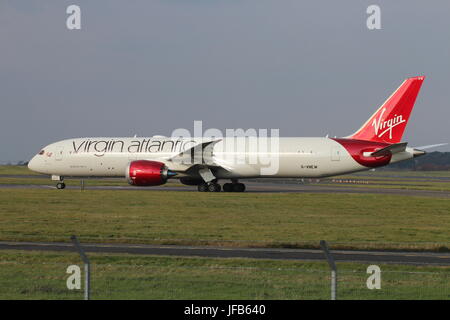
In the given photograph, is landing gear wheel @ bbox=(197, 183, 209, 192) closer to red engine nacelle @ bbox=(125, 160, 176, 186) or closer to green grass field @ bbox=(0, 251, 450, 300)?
red engine nacelle @ bbox=(125, 160, 176, 186)

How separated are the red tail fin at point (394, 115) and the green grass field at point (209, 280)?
31798 mm

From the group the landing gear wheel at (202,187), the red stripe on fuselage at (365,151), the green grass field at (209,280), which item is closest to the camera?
the green grass field at (209,280)

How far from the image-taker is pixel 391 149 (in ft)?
156

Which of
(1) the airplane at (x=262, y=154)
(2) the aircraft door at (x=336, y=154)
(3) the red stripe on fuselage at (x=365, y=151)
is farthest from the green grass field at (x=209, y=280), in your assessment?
(2) the aircraft door at (x=336, y=154)

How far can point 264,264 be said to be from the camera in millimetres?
18797

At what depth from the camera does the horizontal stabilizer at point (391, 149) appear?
4695 cm

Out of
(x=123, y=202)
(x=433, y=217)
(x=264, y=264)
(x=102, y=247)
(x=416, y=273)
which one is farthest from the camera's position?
(x=123, y=202)

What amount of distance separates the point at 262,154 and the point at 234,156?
2.07m

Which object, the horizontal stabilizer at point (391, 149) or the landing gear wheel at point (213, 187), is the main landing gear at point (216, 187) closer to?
the landing gear wheel at point (213, 187)

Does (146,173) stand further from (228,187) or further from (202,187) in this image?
(228,187)
